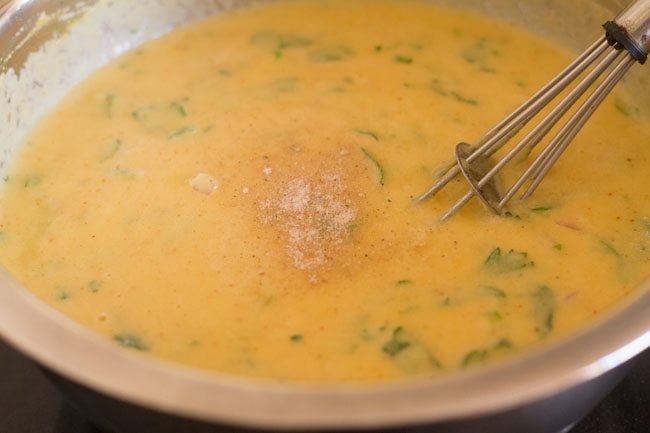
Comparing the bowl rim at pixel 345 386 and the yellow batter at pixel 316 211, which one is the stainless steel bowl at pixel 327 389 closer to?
the bowl rim at pixel 345 386

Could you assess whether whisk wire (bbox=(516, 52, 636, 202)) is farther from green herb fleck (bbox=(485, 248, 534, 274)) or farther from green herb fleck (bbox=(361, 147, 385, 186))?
green herb fleck (bbox=(361, 147, 385, 186))

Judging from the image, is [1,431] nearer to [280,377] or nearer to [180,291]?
[180,291]

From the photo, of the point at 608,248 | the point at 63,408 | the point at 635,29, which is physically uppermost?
the point at 635,29

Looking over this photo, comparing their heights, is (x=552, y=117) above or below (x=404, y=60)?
above

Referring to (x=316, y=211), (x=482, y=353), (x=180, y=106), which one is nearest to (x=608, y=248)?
(x=482, y=353)

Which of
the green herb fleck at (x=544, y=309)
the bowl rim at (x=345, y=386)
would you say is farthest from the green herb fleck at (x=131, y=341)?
the green herb fleck at (x=544, y=309)

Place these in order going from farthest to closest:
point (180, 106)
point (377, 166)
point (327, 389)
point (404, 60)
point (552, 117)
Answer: point (404, 60)
point (180, 106)
point (377, 166)
point (552, 117)
point (327, 389)

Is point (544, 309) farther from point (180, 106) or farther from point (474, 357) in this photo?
point (180, 106)
